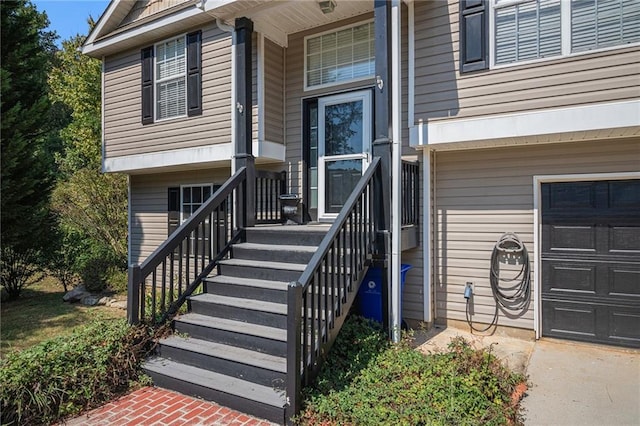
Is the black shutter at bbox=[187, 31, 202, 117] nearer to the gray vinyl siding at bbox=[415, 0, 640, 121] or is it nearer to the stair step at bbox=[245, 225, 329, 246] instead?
the stair step at bbox=[245, 225, 329, 246]

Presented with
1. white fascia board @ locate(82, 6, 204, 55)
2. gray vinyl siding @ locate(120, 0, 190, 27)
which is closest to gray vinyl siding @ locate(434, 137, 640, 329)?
white fascia board @ locate(82, 6, 204, 55)

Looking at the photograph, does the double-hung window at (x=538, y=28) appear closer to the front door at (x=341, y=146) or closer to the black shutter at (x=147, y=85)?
the front door at (x=341, y=146)

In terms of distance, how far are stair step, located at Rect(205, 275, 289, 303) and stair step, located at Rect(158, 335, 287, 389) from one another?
57 cm

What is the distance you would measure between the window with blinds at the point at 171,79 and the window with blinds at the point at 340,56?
2428 millimetres

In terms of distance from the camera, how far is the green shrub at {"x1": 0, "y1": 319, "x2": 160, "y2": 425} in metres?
2.83

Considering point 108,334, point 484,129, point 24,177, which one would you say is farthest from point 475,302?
point 24,177

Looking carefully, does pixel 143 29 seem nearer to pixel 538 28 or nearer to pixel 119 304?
pixel 119 304

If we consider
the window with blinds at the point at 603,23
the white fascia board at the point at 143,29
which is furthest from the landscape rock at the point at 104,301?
the window with blinds at the point at 603,23

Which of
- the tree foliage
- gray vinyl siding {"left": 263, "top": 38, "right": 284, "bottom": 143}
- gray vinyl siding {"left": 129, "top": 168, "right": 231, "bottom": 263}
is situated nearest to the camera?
gray vinyl siding {"left": 263, "top": 38, "right": 284, "bottom": 143}

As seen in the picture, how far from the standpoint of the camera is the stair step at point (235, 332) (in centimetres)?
334

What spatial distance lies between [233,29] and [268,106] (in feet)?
3.82

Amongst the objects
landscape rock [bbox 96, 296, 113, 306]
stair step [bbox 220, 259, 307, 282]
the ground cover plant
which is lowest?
landscape rock [bbox 96, 296, 113, 306]

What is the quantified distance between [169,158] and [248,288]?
151 inches

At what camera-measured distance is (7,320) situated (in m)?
5.80
